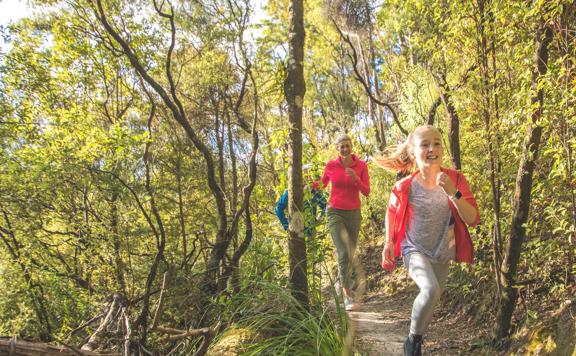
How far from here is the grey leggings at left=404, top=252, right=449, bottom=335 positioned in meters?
2.40

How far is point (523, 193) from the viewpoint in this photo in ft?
8.84

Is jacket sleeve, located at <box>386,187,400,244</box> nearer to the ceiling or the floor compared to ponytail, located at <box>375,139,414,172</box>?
nearer to the floor

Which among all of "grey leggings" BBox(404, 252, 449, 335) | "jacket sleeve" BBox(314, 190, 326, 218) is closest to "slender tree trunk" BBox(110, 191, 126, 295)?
"jacket sleeve" BBox(314, 190, 326, 218)

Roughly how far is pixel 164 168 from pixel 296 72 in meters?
6.10

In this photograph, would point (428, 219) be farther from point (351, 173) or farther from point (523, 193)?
point (351, 173)

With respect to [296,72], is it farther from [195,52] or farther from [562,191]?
[195,52]

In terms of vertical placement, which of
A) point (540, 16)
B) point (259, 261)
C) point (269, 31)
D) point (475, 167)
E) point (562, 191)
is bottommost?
point (259, 261)

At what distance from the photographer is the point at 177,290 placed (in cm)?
373

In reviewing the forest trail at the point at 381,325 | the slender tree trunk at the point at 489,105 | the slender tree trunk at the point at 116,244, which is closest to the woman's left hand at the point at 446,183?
the slender tree trunk at the point at 489,105

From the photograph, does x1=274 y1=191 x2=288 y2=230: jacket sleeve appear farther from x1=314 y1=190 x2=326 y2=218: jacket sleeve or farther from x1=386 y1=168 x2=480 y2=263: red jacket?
x1=386 y1=168 x2=480 y2=263: red jacket

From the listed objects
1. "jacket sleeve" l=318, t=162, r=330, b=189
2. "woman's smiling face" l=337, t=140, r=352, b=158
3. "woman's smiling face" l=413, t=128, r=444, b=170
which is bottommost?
"woman's smiling face" l=413, t=128, r=444, b=170

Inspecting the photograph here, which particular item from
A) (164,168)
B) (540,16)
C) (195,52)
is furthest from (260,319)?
(195,52)

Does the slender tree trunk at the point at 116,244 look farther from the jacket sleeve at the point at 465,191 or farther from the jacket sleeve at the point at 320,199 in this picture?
the jacket sleeve at the point at 465,191

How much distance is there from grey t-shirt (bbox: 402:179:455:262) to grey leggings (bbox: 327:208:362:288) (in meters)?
1.64
